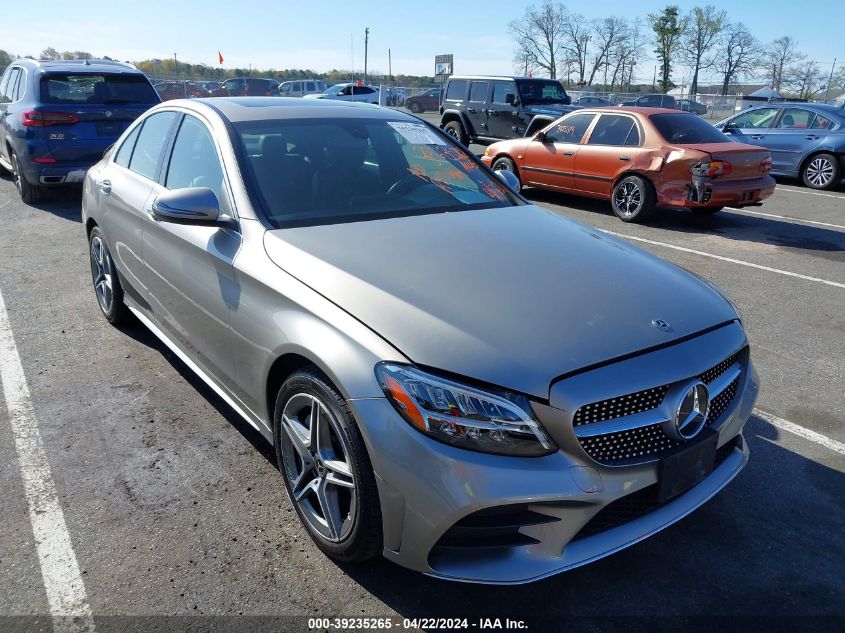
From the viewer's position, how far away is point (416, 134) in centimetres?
412

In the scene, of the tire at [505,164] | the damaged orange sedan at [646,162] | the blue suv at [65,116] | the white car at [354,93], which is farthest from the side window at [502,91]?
the white car at [354,93]

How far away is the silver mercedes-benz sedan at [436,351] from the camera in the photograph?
214cm

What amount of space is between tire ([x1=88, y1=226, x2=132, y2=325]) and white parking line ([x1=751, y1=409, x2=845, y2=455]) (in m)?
4.19

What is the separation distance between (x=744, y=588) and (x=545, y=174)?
8.58 m

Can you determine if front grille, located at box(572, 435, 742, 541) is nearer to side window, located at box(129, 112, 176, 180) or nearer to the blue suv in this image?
side window, located at box(129, 112, 176, 180)

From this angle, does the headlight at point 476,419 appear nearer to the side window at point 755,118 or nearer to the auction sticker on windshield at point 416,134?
the auction sticker on windshield at point 416,134

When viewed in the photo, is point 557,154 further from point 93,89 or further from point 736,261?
point 93,89

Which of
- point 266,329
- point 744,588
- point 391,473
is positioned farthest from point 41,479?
point 744,588

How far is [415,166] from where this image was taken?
381 centimetres

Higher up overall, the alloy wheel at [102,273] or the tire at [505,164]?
the tire at [505,164]

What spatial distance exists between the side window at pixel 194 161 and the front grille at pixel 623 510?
2.18 metres

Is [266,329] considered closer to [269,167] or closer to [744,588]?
[269,167]

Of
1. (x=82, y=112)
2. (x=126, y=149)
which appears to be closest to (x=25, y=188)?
(x=82, y=112)

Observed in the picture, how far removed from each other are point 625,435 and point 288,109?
263 cm
